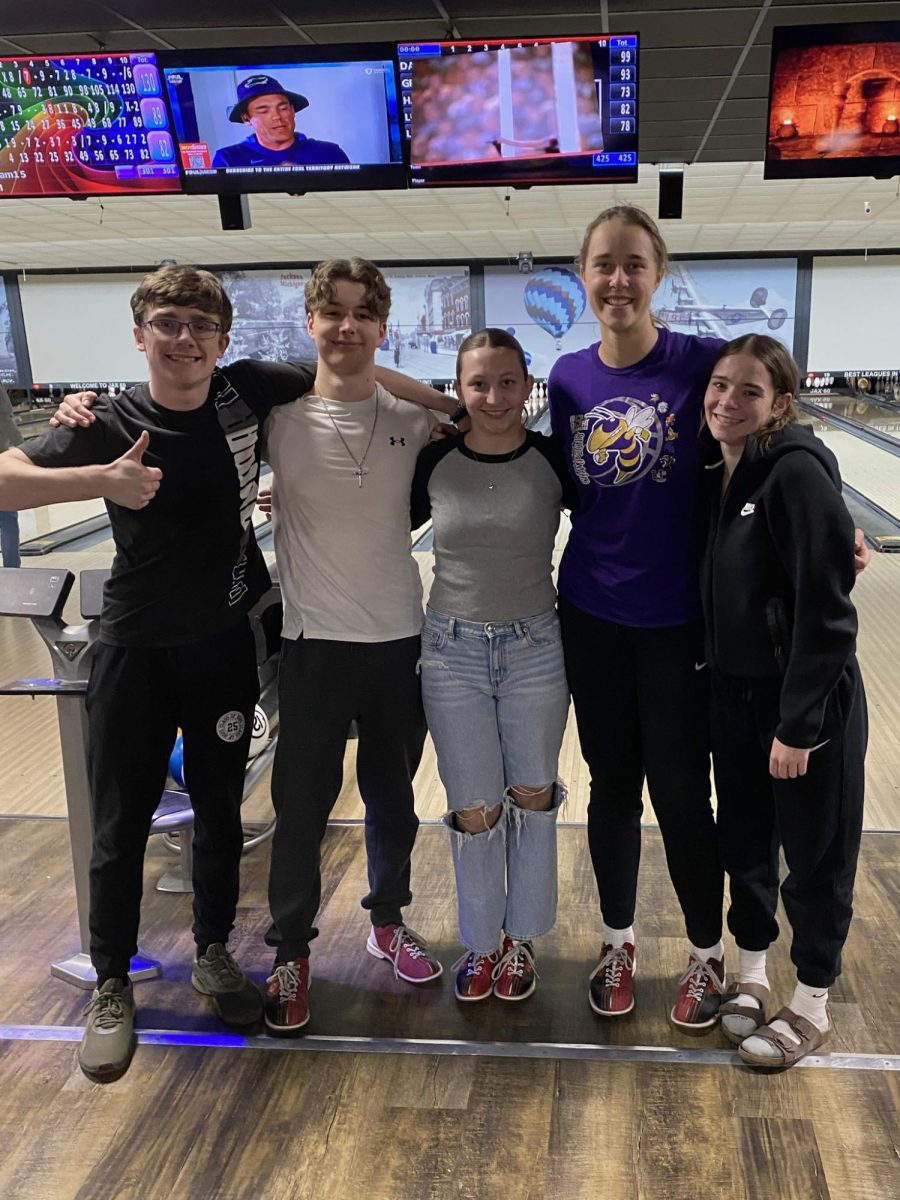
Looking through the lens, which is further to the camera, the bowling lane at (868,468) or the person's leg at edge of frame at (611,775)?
the bowling lane at (868,468)

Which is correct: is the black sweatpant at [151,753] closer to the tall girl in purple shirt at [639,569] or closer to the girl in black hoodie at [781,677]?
the tall girl in purple shirt at [639,569]

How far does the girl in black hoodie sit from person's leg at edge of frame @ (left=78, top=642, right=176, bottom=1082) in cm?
87

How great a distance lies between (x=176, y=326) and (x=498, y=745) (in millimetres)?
811

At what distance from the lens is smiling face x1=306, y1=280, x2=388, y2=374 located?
1479 millimetres

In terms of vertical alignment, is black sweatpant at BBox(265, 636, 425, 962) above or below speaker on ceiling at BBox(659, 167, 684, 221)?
below

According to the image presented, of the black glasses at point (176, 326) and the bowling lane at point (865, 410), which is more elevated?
the black glasses at point (176, 326)

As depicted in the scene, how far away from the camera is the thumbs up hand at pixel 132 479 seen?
53.0 inches

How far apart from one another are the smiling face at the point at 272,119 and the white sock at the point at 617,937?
2.67 metres

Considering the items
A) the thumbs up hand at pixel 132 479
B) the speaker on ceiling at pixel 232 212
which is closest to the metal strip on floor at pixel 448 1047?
the thumbs up hand at pixel 132 479

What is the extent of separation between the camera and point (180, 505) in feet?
4.84

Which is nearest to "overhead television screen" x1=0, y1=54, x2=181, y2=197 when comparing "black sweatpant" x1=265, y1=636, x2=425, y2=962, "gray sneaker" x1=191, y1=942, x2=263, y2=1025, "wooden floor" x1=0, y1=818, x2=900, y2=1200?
"black sweatpant" x1=265, y1=636, x2=425, y2=962

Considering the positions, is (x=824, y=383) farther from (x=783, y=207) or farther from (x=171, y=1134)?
(x=171, y=1134)

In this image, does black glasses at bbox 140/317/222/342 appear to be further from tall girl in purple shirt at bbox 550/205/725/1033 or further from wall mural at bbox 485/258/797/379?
wall mural at bbox 485/258/797/379

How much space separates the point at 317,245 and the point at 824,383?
719 cm
